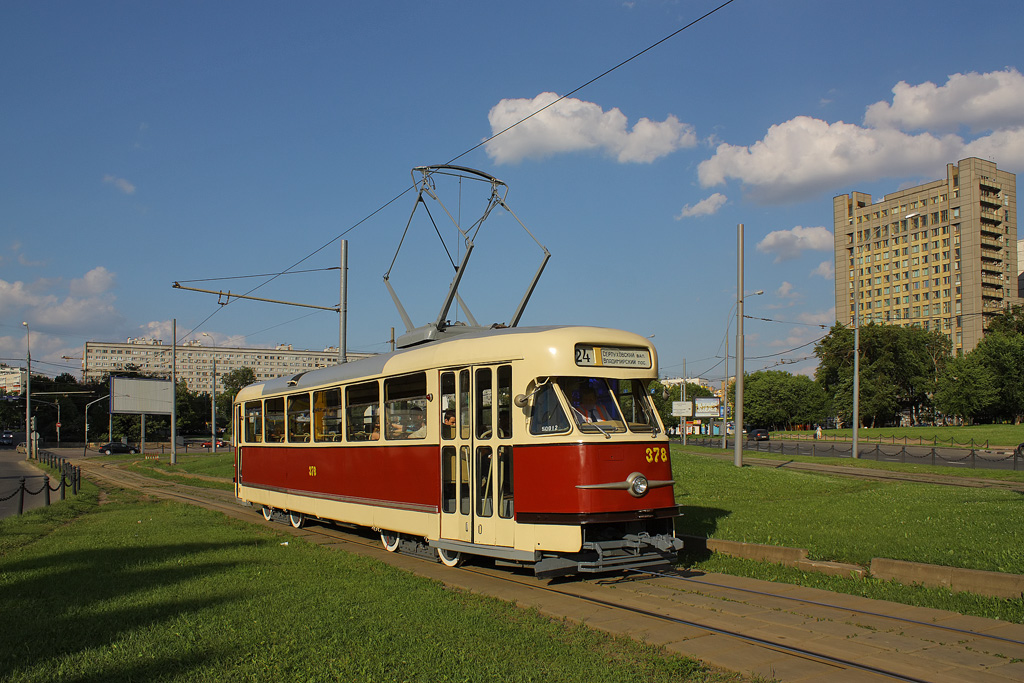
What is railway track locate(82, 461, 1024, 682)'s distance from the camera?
20.3ft

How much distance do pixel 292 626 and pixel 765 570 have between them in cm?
602

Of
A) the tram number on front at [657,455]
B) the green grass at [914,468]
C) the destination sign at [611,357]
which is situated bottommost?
the green grass at [914,468]

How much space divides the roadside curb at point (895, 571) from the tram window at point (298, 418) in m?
7.94

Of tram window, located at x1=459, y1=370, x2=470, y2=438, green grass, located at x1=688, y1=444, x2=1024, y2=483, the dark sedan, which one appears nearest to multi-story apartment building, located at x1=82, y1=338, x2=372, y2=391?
the dark sedan

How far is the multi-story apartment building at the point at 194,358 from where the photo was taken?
545 ft

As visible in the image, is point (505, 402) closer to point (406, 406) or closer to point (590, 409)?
point (590, 409)

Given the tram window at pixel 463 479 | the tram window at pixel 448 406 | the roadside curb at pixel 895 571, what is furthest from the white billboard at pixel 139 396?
the roadside curb at pixel 895 571

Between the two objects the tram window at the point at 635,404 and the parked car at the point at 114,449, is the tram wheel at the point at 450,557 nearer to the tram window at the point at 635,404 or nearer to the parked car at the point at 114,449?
the tram window at the point at 635,404

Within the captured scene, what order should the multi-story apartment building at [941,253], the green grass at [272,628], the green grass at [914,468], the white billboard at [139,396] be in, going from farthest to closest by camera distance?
the multi-story apartment building at [941,253]
the white billboard at [139,396]
the green grass at [914,468]
the green grass at [272,628]

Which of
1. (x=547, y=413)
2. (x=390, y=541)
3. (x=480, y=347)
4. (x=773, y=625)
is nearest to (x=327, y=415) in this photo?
(x=390, y=541)

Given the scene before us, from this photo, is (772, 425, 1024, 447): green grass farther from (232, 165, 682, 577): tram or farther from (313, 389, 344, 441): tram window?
(232, 165, 682, 577): tram

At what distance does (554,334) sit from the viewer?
9.72m

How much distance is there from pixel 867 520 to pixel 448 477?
7.52m

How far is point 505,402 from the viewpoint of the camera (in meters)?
10.1
